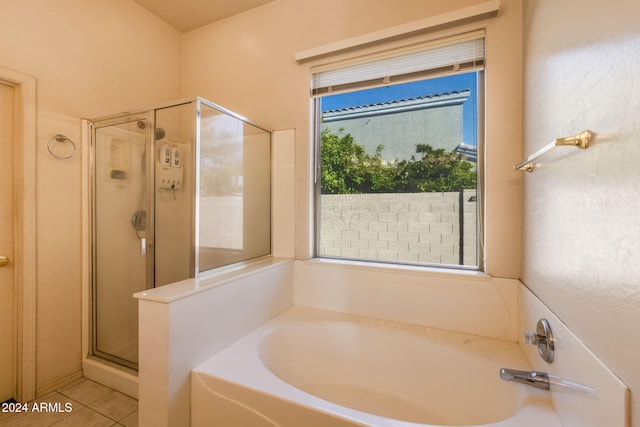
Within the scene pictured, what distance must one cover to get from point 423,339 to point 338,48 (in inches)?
78.6

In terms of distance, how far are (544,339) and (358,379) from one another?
103 centimetres

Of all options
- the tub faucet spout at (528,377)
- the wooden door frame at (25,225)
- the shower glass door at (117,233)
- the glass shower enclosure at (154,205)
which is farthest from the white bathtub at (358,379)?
the wooden door frame at (25,225)

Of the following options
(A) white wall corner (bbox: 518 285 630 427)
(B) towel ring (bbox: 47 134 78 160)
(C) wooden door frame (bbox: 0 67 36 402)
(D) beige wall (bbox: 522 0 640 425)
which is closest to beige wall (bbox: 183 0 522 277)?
(D) beige wall (bbox: 522 0 640 425)

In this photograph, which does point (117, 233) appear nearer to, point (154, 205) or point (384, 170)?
point (154, 205)

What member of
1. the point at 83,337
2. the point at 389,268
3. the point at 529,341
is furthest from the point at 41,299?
the point at 529,341

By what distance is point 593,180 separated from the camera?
0.77 metres

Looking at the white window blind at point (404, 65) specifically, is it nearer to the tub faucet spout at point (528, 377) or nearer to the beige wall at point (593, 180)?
the beige wall at point (593, 180)

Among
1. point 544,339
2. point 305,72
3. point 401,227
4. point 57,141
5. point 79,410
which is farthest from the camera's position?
point 305,72

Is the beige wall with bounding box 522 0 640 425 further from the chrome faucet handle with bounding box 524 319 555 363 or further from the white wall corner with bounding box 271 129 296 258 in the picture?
the white wall corner with bounding box 271 129 296 258

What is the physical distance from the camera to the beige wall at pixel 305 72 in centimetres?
159

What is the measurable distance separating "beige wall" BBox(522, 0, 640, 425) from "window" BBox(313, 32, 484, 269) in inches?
21.7

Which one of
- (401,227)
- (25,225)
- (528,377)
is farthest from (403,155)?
(25,225)

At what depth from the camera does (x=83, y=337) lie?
1962 mm

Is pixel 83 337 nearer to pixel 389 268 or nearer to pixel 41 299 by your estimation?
pixel 41 299
